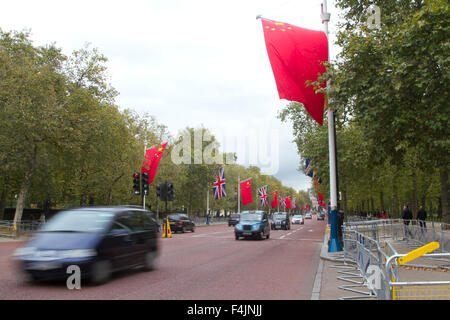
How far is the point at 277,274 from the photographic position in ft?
34.6

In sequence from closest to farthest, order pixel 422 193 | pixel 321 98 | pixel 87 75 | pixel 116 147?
pixel 321 98
pixel 87 75
pixel 116 147
pixel 422 193

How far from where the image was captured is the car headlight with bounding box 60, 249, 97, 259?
314 inches

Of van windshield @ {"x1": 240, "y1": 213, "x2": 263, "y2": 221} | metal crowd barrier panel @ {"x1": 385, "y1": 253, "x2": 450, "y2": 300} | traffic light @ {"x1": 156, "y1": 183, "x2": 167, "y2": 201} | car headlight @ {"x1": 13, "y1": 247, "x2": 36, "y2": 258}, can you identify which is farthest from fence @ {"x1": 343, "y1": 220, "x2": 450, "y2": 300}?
traffic light @ {"x1": 156, "y1": 183, "x2": 167, "y2": 201}

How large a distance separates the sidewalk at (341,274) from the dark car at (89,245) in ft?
14.5

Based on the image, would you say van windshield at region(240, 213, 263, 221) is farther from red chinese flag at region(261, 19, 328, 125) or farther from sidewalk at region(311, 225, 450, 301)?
red chinese flag at region(261, 19, 328, 125)

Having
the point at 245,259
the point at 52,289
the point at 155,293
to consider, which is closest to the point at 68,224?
the point at 52,289

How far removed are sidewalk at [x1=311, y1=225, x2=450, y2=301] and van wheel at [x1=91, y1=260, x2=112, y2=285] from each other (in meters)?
4.39

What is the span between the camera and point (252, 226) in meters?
23.6

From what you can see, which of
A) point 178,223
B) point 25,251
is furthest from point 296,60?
point 178,223

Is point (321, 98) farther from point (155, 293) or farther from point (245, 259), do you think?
point (155, 293)

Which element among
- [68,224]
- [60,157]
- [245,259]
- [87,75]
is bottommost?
Answer: [245,259]
